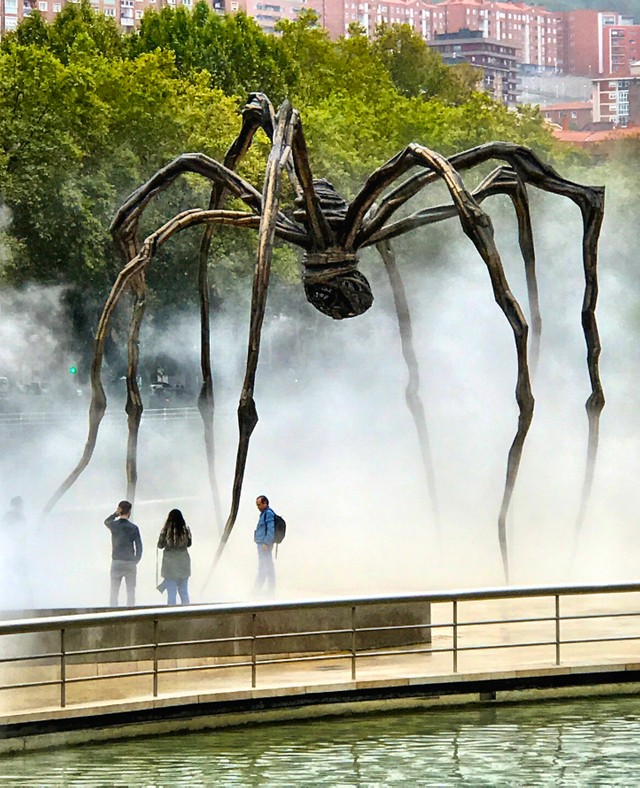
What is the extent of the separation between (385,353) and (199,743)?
45.3m

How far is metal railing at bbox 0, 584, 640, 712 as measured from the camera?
12.3 metres

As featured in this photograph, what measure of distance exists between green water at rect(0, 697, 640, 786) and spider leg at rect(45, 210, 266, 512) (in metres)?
3.46

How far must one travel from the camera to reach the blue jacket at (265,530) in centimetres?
1653

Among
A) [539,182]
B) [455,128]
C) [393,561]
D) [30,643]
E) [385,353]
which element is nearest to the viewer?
[30,643]

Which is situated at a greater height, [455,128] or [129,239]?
[455,128]

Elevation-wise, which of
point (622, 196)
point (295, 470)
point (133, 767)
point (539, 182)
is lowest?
point (133, 767)

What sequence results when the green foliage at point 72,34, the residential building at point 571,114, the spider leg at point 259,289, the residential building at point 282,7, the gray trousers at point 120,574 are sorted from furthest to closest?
the residential building at point 282,7 → the residential building at point 571,114 → the green foliage at point 72,34 → the gray trousers at point 120,574 → the spider leg at point 259,289

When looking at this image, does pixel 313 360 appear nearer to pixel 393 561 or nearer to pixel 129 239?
pixel 393 561

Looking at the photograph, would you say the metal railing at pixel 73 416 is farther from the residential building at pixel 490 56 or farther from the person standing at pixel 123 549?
the residential building at pixel 490 56

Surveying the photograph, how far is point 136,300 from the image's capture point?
49.8ft

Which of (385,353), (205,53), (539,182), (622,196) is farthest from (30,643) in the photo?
(622,196)

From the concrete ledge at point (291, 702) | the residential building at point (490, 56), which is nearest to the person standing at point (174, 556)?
the concrete ledge at point (291, 702)

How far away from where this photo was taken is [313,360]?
192ft

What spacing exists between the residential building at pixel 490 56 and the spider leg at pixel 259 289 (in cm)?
10911
